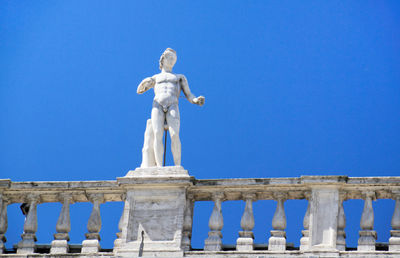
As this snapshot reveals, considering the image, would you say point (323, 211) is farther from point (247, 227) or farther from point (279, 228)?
point (247, 227)

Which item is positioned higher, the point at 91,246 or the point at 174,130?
the point at 174,130

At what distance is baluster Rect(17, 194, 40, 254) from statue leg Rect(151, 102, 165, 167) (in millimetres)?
2914

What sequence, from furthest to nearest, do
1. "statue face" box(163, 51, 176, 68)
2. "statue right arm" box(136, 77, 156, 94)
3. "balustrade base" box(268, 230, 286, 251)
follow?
"statue face" box(163, 51, 176, 68)
"statue right arm" box(136, 77, 156, 94)
"balustrade base" box(268, 230, 286, 251)

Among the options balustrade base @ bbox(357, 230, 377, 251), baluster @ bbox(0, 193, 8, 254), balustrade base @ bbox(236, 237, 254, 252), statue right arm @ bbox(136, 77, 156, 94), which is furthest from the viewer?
statue right arm @ bbox(136, 77, 156, 94)

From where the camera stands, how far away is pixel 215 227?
86.0 ft

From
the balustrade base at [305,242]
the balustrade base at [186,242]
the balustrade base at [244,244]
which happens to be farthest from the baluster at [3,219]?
the balustrade base at [305,242]

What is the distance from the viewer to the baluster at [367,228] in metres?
25.2

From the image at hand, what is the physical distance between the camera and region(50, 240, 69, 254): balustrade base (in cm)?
2648

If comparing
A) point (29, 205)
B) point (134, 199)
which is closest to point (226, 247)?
point (134, 199)

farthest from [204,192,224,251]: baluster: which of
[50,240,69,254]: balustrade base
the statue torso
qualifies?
[50,240,69,254]: balustrade base

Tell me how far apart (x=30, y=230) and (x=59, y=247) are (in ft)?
2.92

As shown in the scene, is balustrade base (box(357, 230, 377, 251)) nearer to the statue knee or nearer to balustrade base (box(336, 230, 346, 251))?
balustrade base (box(336, 230, 346, 251))

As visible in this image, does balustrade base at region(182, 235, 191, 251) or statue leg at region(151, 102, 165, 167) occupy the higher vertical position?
statue leg at region(151, 102, 165, 167)

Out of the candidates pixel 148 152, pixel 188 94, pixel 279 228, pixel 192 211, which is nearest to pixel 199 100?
pixel 188 94
